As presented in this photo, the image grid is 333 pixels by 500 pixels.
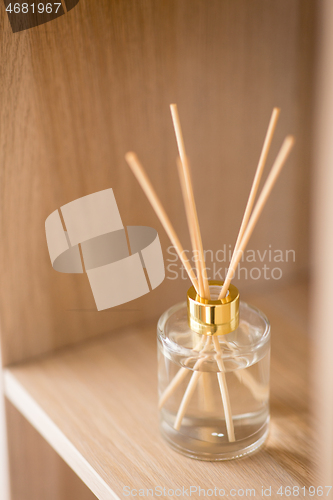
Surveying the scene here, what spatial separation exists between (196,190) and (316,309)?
0.41 meters

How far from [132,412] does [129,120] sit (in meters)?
0.30

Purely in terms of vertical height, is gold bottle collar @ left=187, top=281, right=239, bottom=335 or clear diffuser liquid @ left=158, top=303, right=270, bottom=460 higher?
gold bottle collar @ left=187, top=281, right=239, bottom=335

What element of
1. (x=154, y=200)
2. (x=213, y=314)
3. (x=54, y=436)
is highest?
(x=154, y=200)

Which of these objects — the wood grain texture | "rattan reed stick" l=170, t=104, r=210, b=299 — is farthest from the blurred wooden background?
"rattan reed stick" l=170, t=104, r=210, b=299

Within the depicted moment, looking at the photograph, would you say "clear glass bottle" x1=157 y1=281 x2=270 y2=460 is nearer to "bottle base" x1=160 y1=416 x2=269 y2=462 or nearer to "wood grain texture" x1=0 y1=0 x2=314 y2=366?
"bottle base" x1=160 y1=416 x2=269 y2=462

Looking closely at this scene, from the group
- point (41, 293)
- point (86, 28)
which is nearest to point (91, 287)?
point (41, 293)

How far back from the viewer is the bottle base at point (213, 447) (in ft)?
1.48

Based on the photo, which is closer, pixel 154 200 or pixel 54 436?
pixel 154 200

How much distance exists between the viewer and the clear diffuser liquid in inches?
17.8

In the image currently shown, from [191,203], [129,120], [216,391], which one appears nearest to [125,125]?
[129,120]

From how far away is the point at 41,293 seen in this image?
56cm

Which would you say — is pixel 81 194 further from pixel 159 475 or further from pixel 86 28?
pixel 159 475

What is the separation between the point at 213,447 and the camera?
451 millimetres

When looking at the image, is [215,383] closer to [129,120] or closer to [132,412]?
[132,412]
